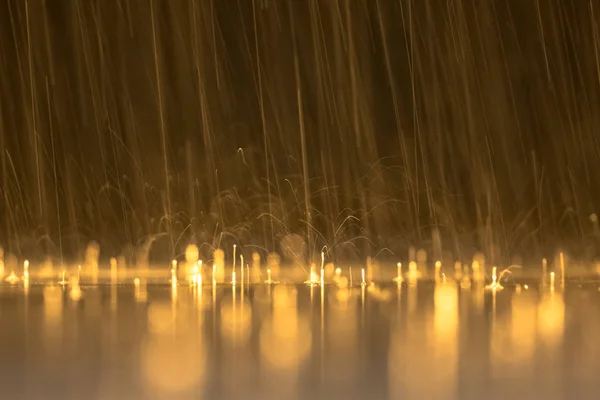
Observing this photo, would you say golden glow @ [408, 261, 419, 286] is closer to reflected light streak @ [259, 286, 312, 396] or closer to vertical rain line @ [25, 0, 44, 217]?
reflected light streak @ [259, 286, 312, 396]

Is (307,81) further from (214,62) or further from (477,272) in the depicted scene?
(477,272)

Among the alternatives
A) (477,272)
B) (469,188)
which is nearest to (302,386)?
(477,272)

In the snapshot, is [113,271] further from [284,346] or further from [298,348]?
[298,348]

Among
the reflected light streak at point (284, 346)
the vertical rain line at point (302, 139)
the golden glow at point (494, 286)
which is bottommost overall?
the golden glow at point (494, 286)

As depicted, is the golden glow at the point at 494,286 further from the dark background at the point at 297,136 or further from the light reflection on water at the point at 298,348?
the dark background at the point at 297,136

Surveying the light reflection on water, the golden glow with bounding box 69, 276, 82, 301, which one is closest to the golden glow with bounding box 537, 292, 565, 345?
the light reflection on water

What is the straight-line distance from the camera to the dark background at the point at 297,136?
2866cm

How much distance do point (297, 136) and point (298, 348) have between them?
23.2m

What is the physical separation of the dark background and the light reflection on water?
15091 millimetres

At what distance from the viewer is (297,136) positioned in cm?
3089

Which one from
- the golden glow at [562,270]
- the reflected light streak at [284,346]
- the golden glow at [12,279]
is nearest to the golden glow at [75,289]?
the golden glow at [12,279]

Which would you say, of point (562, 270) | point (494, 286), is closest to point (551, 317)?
point (494, 286)

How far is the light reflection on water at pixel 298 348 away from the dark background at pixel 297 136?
49.5 ft

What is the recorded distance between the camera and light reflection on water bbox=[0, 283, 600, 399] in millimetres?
5988
